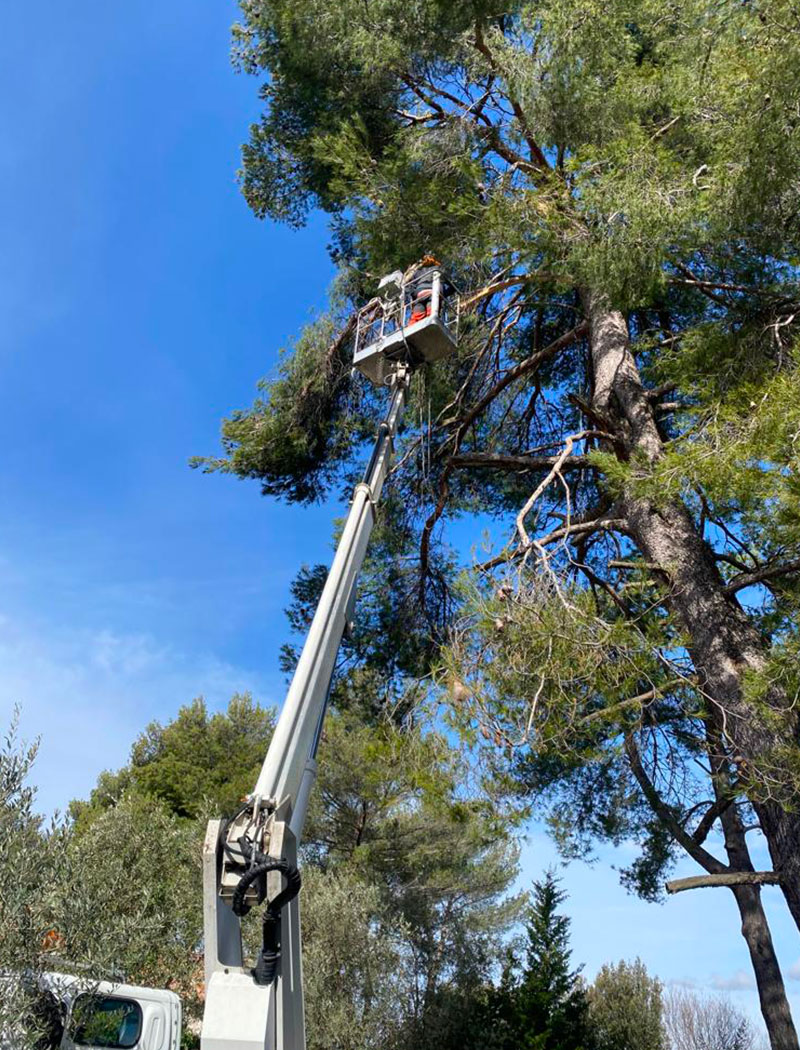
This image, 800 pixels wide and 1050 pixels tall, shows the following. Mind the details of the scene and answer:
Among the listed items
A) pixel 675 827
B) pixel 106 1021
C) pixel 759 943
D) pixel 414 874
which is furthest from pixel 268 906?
pixel 414 874

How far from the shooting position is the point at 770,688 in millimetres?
5707

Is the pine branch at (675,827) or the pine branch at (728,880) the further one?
the pine branch at (675,827)

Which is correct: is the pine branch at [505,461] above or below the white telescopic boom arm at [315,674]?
above

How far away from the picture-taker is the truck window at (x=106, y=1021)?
19.2ft

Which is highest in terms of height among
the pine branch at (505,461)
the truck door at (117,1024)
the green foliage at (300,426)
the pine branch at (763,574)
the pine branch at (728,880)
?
the green foliage at (300,426)

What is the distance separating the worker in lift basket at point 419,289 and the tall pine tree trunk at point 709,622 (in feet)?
7.00

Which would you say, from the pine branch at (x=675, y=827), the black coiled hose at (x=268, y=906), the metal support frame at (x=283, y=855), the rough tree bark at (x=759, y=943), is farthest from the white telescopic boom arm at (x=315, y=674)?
the rough tree bark at (x=759, y=943)

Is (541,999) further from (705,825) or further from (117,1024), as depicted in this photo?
(117,1024)

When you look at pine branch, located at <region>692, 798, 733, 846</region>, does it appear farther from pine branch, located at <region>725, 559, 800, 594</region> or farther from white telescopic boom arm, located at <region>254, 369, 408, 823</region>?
white telescopic boom arm, located at <region>254, 369, 408, 823</region>

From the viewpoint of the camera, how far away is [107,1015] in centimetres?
679

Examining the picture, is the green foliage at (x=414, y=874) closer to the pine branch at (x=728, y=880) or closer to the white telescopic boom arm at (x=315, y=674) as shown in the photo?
the pine branch at (x=728, y=880)

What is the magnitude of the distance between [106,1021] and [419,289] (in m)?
6.27

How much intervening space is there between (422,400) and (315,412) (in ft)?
4.63

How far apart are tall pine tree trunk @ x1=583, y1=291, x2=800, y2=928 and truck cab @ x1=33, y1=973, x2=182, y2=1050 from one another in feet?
15.9
